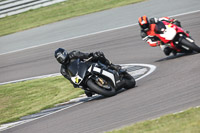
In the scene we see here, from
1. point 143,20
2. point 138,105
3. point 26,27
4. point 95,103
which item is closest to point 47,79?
point 143,20

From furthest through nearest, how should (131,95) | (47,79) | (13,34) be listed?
1. (13,34)
2. (47,79)
3. (131,95)

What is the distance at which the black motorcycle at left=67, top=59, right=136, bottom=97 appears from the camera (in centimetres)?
988

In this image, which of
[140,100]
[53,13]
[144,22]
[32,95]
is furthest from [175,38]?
[53,13]

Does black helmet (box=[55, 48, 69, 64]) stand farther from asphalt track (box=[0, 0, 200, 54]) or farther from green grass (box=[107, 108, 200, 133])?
asphalt track (box=[0, 0, 200, 54])

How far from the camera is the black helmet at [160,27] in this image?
42.7 feet

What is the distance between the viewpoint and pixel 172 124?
639 centimetres

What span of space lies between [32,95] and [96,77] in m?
4.07

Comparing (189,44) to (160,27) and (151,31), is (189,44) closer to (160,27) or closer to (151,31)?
(160,27)

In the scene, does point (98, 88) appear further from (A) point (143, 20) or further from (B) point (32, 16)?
(B) point (32, 16)

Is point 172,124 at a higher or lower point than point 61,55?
lower

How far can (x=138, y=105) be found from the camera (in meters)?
8.41

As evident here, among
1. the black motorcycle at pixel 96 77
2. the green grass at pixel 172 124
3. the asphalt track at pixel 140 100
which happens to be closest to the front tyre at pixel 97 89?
the black motorcycle at pixel 96 77

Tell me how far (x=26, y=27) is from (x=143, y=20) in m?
13.3

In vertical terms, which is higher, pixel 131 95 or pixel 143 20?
pixel 143 20
